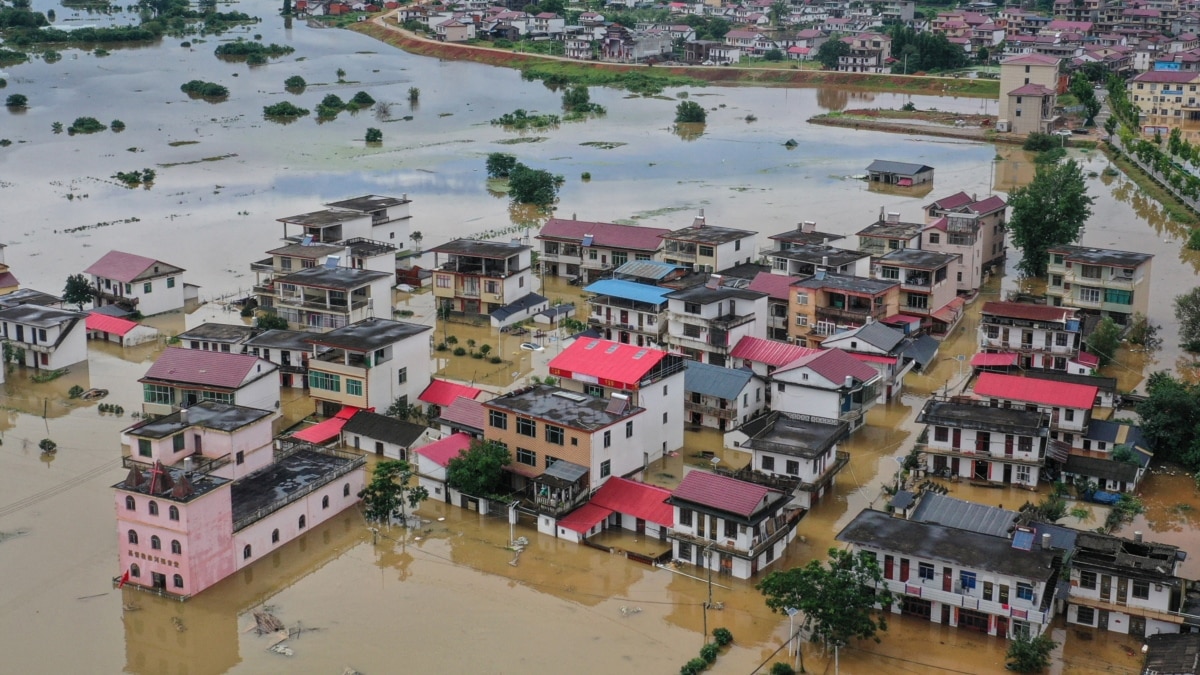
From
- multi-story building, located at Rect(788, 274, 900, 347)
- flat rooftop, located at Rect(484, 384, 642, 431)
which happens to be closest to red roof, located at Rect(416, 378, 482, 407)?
flat rooftop, located at Rect(484, 384, 642, 431)

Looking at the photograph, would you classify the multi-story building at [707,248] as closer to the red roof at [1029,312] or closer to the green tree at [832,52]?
the red roof at [1029,312]

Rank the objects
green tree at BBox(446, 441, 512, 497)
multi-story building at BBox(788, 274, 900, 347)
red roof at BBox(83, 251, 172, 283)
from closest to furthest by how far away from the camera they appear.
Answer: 1. green tree at BBox(446, 441, 512, 497)
2. multi-story building at BBox(788, 274, 900, 347)
3. red roof at BBox(83, 251, 172, 283)

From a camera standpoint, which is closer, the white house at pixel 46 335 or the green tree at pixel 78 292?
the white house at pixel 46 335

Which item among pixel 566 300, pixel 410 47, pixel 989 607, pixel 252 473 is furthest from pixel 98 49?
pixel 989 607

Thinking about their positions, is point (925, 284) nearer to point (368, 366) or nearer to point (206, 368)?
point (368, 366)

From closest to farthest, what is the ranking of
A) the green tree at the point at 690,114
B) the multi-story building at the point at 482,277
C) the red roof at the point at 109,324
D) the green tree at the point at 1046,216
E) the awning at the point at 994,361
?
the awning at the point at 994,361
the red roof at the point at 109,324
the multi-story building at the point at 482,277
the green tree at the point at 1046,216
the green tree at the point at 690,114

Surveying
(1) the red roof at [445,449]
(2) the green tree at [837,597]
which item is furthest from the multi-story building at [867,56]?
(2) the green tree at [837,597]

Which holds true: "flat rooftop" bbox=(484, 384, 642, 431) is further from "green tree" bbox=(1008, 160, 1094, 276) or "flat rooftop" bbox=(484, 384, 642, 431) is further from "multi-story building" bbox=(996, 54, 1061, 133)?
"multi-story building" bbox=(996, 54, 1061, 133)

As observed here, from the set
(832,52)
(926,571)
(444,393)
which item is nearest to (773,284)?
(444,393)
